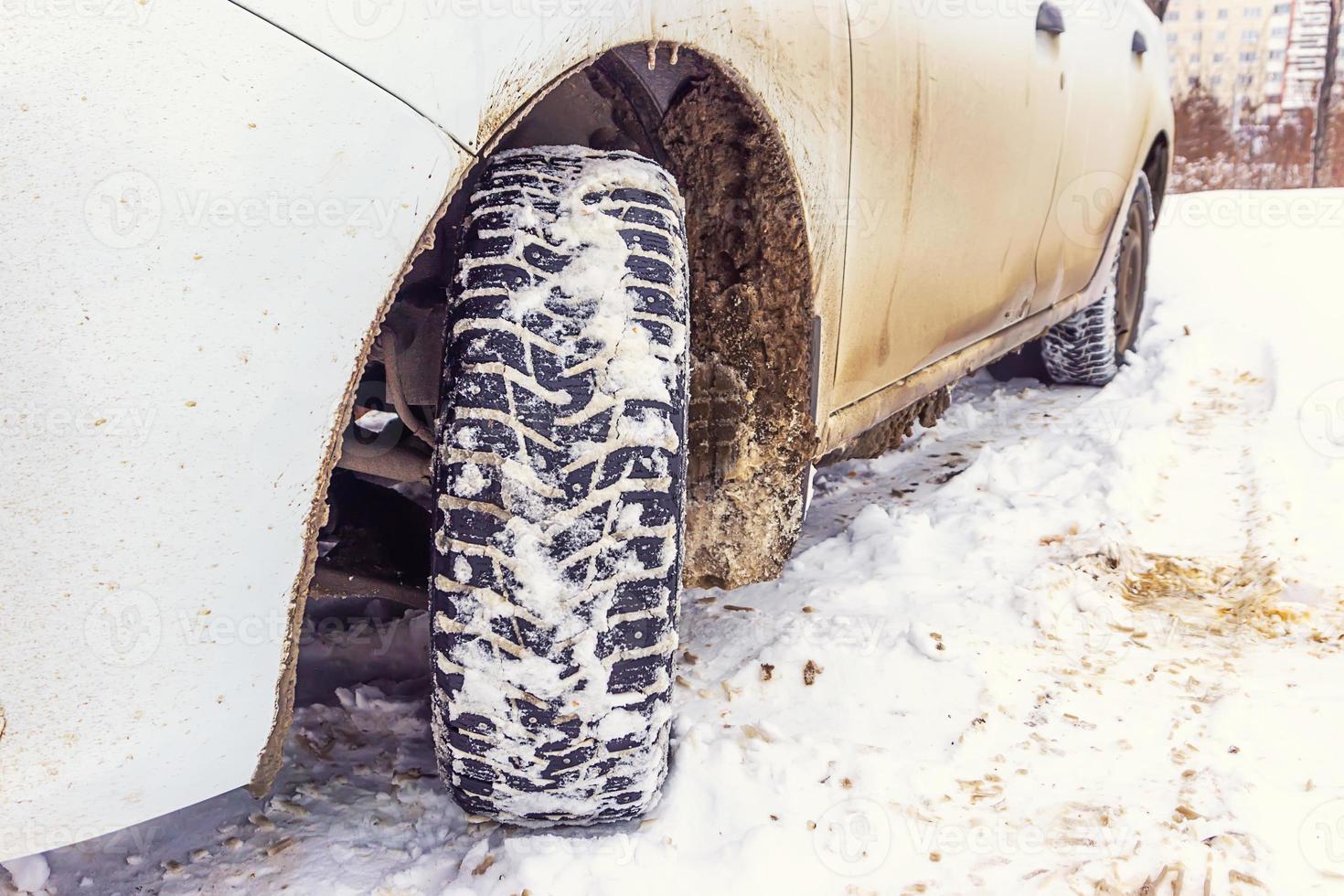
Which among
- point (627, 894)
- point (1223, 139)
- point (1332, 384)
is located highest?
point (1223, 139)

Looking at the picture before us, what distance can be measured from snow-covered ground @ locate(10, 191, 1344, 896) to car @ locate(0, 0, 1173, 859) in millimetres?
226

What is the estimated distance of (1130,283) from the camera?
4.34 m

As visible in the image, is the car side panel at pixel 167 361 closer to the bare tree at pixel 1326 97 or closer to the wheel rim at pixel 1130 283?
the wheel rim at pixel 1130 283

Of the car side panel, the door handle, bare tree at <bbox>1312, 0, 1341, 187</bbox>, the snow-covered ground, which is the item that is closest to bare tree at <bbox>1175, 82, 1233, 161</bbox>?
bare tree at <bbox>1312, 0, 1341, 187</bbox>

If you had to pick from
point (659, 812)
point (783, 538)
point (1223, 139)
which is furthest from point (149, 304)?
point (1223, 139)

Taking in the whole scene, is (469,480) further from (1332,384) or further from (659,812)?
(1332,384)

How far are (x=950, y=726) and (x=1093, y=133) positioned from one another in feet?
6.52

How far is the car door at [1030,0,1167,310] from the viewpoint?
2.70 meters

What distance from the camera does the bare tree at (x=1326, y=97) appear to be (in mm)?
9422

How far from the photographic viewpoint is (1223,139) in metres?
9.34

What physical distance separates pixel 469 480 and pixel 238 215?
427 millimetres

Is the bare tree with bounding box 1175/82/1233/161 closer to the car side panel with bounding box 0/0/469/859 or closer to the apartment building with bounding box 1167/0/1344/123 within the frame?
the apartment building with bounding box 1167/0/1344/123

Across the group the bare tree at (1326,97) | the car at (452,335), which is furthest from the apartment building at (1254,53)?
the car at (452,335)

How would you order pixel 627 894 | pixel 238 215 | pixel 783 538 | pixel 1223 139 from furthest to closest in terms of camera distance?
pixel 1223 139 → pixel 783 538 → pixel 627 894 → pixel 238 215
